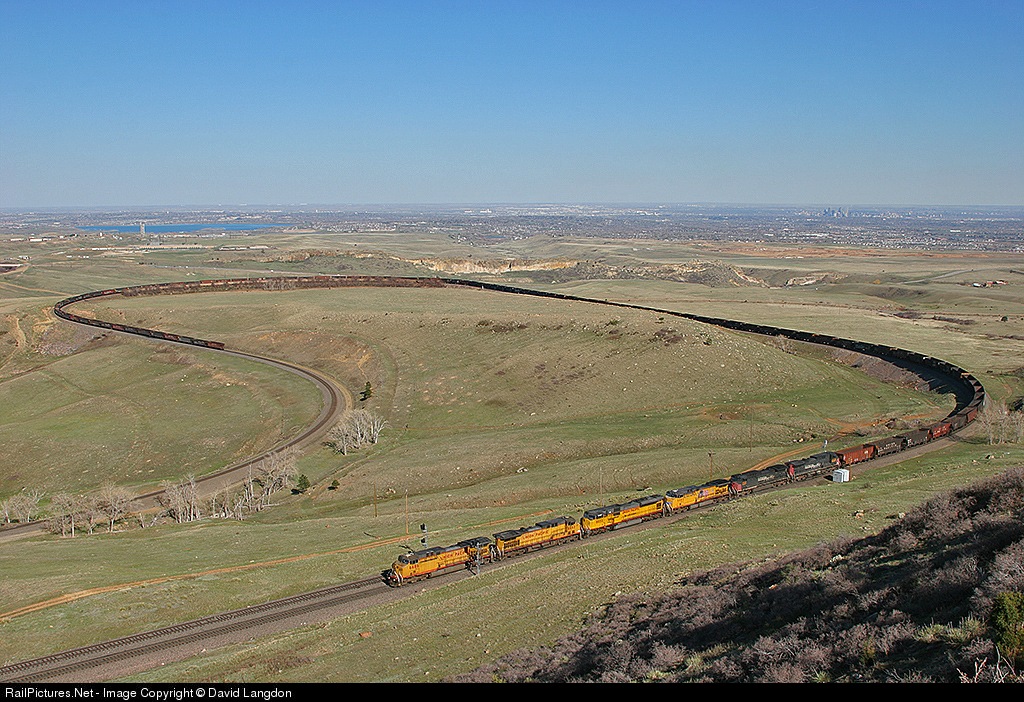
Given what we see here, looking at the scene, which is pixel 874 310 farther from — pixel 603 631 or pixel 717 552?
pixel 603 631

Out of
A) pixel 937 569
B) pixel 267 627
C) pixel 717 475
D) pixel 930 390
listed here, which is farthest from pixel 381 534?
pixel 930 390

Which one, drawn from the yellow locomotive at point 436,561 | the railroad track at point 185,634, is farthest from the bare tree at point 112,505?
the yellow locomotive at point 436,561

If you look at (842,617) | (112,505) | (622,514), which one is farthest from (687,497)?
(112,505)

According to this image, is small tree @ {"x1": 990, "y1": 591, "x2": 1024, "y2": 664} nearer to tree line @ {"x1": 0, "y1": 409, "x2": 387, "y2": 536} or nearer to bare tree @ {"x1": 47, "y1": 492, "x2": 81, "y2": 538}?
tree line @ {"x1": 0, "y1": 409, "x2": 387, "y2": 536}

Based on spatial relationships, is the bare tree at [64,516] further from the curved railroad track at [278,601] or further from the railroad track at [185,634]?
the railroad track at [185,634]

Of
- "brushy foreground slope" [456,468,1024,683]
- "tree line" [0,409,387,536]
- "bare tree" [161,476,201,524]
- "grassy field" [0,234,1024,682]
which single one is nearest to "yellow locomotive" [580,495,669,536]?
"grassy field" [0,234,1024,682]
